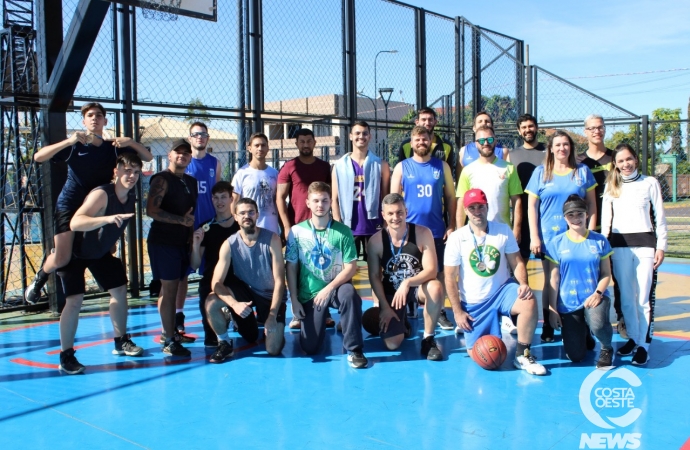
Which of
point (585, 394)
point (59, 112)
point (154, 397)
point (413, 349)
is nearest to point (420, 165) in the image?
point (413, 349)

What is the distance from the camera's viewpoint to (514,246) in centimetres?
466

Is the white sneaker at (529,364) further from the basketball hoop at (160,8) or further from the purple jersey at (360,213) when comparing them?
the basketball hoop at (160,8)

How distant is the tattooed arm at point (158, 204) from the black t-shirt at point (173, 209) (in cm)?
3

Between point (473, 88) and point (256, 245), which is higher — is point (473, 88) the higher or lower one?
the higher one

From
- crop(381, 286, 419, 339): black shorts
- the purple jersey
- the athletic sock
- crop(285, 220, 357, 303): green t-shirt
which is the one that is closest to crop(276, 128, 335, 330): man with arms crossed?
the purple jersey

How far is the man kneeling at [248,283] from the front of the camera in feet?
15.9

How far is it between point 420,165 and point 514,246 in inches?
48.5

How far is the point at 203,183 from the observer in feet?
19.6

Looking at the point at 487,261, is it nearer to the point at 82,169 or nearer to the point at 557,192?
the point at 557,192

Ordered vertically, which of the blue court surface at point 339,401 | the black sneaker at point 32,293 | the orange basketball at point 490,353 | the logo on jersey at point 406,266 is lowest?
the blue court surface at point 339,401

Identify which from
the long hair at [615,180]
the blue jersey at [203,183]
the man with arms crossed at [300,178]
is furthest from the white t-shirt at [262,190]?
the long hair at [615,180]

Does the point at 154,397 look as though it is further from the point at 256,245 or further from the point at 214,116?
the point at 214,116

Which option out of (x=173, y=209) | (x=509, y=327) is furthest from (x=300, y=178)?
(x=509, y=327)

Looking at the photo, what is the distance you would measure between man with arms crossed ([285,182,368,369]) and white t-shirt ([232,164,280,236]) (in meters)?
0.93
